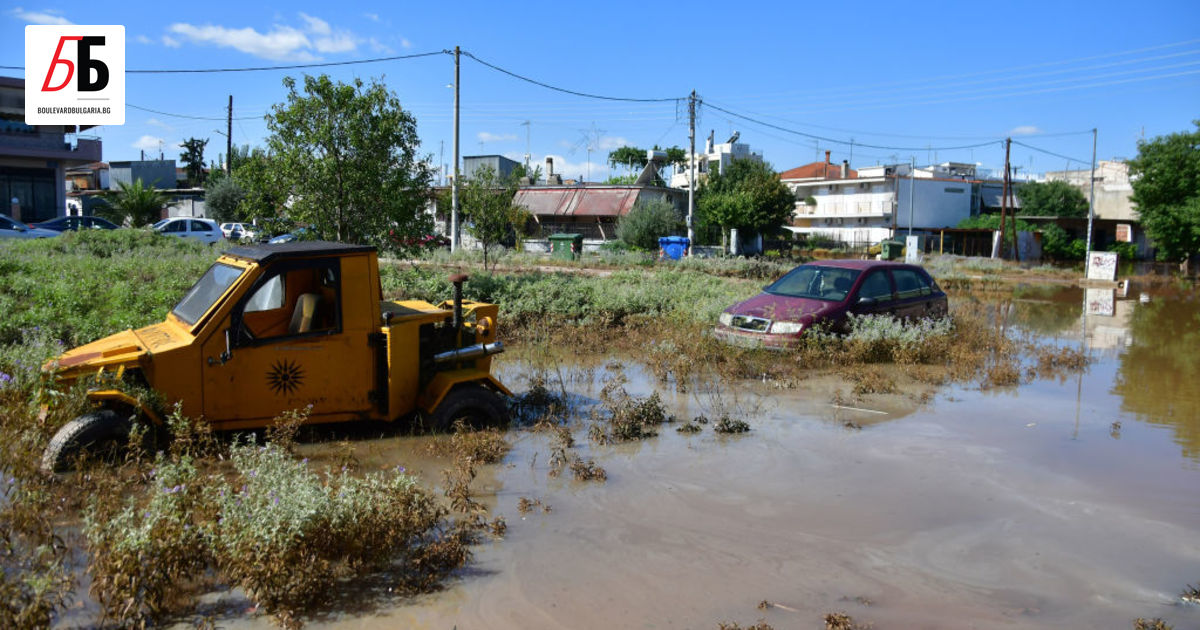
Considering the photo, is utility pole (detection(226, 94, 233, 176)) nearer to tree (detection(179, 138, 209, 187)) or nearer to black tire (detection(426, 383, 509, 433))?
tree (detection(179, 138, 209, 187))

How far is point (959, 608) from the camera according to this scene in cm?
449

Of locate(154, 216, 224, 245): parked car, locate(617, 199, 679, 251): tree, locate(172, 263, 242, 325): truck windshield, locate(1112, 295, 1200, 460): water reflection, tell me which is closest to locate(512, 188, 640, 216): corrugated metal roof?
locate(617, 199, 679, 251): tree

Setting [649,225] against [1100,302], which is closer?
[1100,302]

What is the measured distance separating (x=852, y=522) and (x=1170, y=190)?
45.3 meters

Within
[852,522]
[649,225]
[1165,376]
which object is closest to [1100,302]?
[1165,376]

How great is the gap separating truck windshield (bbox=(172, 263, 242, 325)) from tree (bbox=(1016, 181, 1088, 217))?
7103 cm

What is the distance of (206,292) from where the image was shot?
692 centimetres

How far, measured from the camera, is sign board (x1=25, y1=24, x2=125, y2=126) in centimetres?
1703

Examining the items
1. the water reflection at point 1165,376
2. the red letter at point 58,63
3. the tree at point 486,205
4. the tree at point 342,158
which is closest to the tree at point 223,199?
the tree at point 486,205

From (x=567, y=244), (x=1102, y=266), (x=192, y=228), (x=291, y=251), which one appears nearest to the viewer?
(x=291, y=251)

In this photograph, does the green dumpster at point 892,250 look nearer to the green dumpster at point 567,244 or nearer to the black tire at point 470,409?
the green dumpster at point 567,244

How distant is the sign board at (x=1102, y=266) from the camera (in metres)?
33.4

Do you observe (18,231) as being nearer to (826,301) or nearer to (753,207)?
(826,301)

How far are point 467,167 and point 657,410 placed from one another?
162 ft
